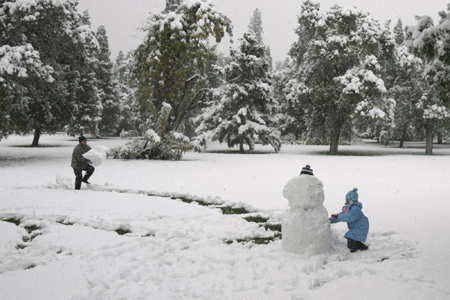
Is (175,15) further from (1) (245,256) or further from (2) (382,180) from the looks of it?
(1) (245,256)

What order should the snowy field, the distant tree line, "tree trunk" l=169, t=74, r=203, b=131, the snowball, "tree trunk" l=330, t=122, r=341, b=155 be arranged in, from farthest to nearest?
"tree trunk" l=330, t=122, r=341, b=155, "tree trunk" l=169, t=74, r=203, b=131, the distant tree line, the snowball, the snowy field

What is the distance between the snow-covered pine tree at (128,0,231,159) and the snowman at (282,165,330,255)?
48.6 ft

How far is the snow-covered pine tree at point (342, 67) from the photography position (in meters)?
24.1

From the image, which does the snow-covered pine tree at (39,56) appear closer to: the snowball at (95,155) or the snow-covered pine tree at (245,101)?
the snowball at (95,155)

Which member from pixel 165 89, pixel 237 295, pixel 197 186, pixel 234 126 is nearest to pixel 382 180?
pixel 197 186

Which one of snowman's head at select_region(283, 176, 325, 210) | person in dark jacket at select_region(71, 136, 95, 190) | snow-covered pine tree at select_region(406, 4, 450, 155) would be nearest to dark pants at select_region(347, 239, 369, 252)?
snowman's head at select_region(283, 176, 325, 210)

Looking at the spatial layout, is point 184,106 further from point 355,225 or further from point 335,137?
point 355,225

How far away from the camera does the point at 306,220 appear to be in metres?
5.24

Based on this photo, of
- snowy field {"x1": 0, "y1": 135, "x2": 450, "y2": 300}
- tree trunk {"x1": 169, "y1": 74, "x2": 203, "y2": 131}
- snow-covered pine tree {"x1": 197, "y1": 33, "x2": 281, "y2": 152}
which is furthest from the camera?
snow-covered pine tree {"x1": 197, "y1": 33, "x2": 281, "y2": 152}

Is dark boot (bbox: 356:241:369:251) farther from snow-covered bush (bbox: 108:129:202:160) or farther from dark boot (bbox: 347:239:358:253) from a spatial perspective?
snow-covered bush (bbox: 108:129:202:160)

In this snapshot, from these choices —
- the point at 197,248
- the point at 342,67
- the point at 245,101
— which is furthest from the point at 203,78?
the point at 197,248

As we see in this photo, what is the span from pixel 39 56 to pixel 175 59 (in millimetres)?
6983

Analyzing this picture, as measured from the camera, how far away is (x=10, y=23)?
54.3 feet

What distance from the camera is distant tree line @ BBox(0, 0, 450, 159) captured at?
16953 mm
